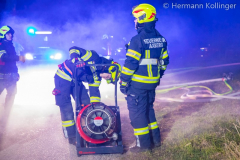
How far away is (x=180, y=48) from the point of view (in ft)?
126

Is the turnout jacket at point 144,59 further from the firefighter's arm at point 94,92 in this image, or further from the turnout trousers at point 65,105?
the turnout trousers at point 65,105

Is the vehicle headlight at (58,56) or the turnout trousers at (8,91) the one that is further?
the vehicle headlight at (58,56)

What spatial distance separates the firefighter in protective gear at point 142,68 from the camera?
10.0ft

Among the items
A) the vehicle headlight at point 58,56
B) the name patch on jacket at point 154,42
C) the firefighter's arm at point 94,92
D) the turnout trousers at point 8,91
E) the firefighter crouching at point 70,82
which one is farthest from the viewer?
the vehicle headlight at point 58,56

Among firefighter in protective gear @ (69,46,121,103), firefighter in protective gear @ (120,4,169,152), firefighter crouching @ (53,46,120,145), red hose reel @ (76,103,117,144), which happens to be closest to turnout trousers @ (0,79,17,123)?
firefighter crouching @ (53,46,120,145)

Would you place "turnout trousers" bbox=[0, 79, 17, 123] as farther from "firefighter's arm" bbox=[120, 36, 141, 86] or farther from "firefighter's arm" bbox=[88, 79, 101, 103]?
"firefighter's arm" bbox=[120, 36, 141, 86]

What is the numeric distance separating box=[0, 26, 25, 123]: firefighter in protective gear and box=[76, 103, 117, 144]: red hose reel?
2737mm

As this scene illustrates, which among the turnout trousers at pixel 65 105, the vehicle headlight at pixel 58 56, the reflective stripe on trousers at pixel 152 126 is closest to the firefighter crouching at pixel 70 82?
the turnout trousers at pixel 65 105

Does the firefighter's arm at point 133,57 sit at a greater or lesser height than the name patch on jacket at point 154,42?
lesser

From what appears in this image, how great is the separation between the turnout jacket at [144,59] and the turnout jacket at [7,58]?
10.2 feet

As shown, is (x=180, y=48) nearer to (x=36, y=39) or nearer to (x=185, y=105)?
(x=36, y=39)

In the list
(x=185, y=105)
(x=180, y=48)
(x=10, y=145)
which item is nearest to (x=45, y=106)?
(x=10, y=145)

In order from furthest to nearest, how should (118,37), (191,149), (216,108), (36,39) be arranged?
(118,37) < (36,39) < (216,108) < (191,149)

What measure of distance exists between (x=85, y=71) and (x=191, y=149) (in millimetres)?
2186
